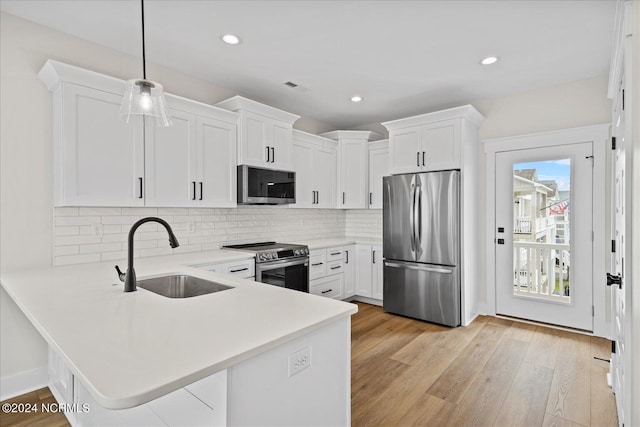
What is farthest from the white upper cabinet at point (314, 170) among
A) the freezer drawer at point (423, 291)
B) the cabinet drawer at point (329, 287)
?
the freezer drawer at point (423, 291)

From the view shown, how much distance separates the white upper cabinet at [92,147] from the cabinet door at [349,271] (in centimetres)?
278

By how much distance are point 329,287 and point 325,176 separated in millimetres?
1549

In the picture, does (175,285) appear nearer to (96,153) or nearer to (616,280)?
(96,153)

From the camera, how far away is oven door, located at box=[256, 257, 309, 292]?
3.39 metres

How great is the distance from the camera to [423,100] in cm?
422

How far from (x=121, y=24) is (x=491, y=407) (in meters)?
3.88

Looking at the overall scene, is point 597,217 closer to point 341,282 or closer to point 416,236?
point 416,236

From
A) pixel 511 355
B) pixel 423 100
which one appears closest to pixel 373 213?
pixel 423 100

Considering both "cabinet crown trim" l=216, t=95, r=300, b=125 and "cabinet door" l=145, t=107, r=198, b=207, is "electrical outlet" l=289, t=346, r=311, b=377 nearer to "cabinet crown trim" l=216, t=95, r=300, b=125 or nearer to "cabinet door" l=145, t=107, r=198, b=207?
"cabinet door" l=145, t=107, r=198, b=207

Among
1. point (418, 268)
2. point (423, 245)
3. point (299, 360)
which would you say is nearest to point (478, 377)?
point (418, 268)

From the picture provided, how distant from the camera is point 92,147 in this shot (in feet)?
8.33

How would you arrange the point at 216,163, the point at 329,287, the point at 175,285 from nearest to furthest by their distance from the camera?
the point at 175,285 < the point at 216,163 < the point at 329,287

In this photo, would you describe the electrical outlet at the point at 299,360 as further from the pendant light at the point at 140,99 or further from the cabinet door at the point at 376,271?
the cabinet door at the point at 376,271

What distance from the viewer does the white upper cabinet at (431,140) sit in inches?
150
